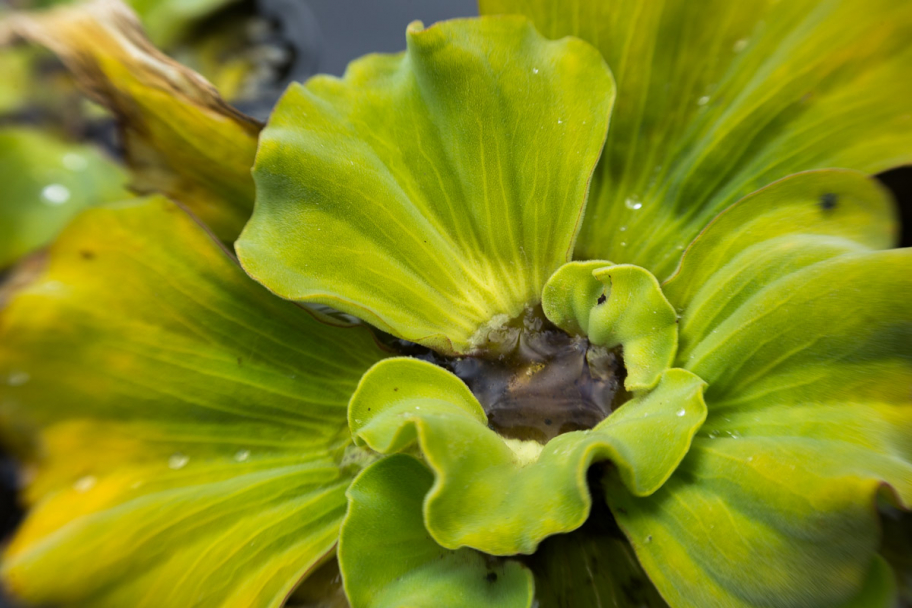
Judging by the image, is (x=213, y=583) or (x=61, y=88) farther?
(x=61, y=88)

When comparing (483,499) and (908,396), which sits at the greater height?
(908,396)

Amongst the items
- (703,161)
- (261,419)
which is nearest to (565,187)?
(703,161)

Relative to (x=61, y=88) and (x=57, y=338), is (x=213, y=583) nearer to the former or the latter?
(x=57, y=338)

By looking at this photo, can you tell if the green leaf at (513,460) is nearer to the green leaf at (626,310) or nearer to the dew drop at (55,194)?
the green leaf at (626,310)

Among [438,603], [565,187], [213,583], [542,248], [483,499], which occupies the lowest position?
[213,583]

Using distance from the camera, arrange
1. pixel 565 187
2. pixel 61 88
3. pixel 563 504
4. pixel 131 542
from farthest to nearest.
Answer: pixel 61 88
pixel 565 187
pixel 131 542
pixel 563 504

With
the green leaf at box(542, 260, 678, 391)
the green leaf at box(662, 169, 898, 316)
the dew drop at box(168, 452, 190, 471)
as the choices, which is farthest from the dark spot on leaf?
the dew drop at box(168, 452, 190, 471)

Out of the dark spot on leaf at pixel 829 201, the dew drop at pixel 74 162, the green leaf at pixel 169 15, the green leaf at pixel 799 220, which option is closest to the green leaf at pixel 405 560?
the green leaf at pixel 799 220

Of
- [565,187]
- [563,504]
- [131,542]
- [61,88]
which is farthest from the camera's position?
[61,88]
